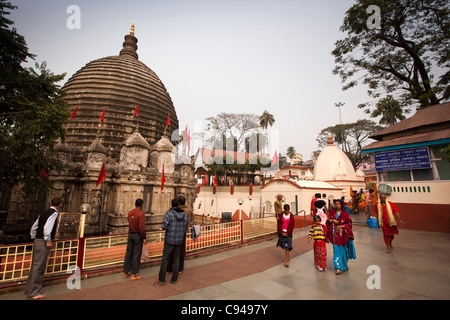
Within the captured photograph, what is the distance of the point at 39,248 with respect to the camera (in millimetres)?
3791

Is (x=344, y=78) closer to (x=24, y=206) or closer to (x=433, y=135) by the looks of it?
(x=433, y=135)

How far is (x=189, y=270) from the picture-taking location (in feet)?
16.7

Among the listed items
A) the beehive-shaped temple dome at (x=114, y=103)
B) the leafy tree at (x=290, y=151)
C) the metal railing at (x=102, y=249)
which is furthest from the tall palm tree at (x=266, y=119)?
the metal railing at (x=102, y=249)

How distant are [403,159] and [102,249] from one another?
44.3 feet

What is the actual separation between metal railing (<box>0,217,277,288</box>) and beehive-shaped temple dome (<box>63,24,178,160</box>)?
727 centimetres

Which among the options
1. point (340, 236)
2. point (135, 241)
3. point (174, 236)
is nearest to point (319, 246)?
point (340, 236)

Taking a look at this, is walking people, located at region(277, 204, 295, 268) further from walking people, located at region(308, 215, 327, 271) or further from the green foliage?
the green foliage

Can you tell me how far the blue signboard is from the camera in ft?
31.4

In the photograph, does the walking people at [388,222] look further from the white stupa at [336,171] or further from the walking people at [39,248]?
the white stupa at [336,171]

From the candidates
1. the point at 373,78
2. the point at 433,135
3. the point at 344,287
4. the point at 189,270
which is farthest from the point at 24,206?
the point at 373,78

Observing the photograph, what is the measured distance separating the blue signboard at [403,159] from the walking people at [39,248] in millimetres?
13831

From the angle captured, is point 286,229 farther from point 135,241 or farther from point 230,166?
point 230,166

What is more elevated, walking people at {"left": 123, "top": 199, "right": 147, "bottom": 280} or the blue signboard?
the blue signboard

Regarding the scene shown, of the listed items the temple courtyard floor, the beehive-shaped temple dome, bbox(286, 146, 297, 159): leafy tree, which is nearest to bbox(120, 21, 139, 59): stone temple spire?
the beehive-shaped temple dome
